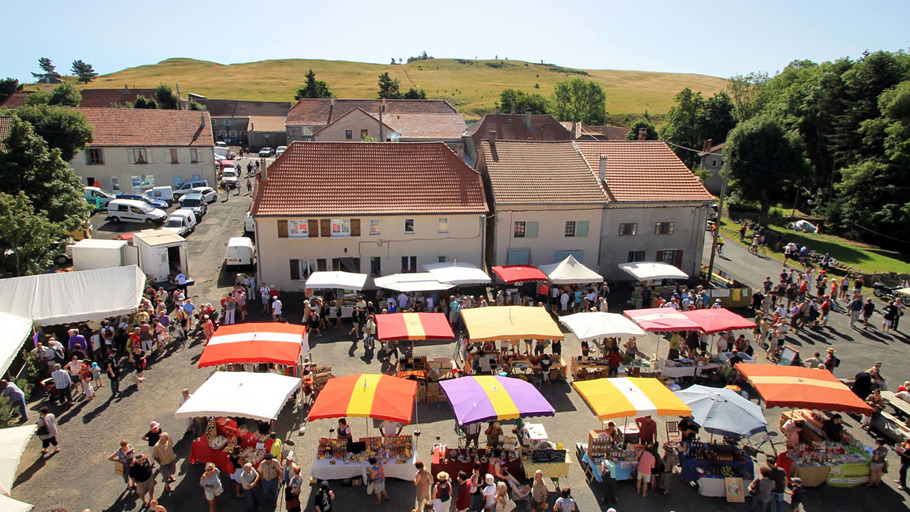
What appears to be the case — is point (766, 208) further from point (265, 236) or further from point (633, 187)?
point (265, 236)

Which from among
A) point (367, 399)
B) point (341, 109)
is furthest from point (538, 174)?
point (341, 109)

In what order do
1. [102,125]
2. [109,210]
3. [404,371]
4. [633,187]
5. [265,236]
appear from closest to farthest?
[404,371] → [265,236] → [633,187] → [109,210] → [102,125]

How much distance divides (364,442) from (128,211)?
3051cm

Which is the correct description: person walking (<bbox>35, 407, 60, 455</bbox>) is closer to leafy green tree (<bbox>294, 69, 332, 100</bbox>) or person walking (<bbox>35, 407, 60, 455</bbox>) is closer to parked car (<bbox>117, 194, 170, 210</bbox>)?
parked car (<bbox>117, 194, 170, 210</bbox>)

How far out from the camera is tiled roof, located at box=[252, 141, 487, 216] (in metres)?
26.3

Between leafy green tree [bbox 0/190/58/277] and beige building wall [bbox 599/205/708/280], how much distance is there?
26124mm

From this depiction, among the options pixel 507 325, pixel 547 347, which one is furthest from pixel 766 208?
pixel 507 325

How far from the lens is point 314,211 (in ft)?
84.6

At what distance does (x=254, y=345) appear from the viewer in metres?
16.0

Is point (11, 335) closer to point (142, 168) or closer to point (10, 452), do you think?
point (10, 452)

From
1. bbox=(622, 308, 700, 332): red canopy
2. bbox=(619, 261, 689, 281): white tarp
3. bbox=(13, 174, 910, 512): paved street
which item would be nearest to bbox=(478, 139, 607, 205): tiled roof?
bbox=(619, 261, 689, 281): white tarp

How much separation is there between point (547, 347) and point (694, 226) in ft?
45.0

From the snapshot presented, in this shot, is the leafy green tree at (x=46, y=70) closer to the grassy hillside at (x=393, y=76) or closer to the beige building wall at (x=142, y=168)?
Result: the grassy hillside at (x=393, y=76)

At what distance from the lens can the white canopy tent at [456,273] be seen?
2399 centimetres
